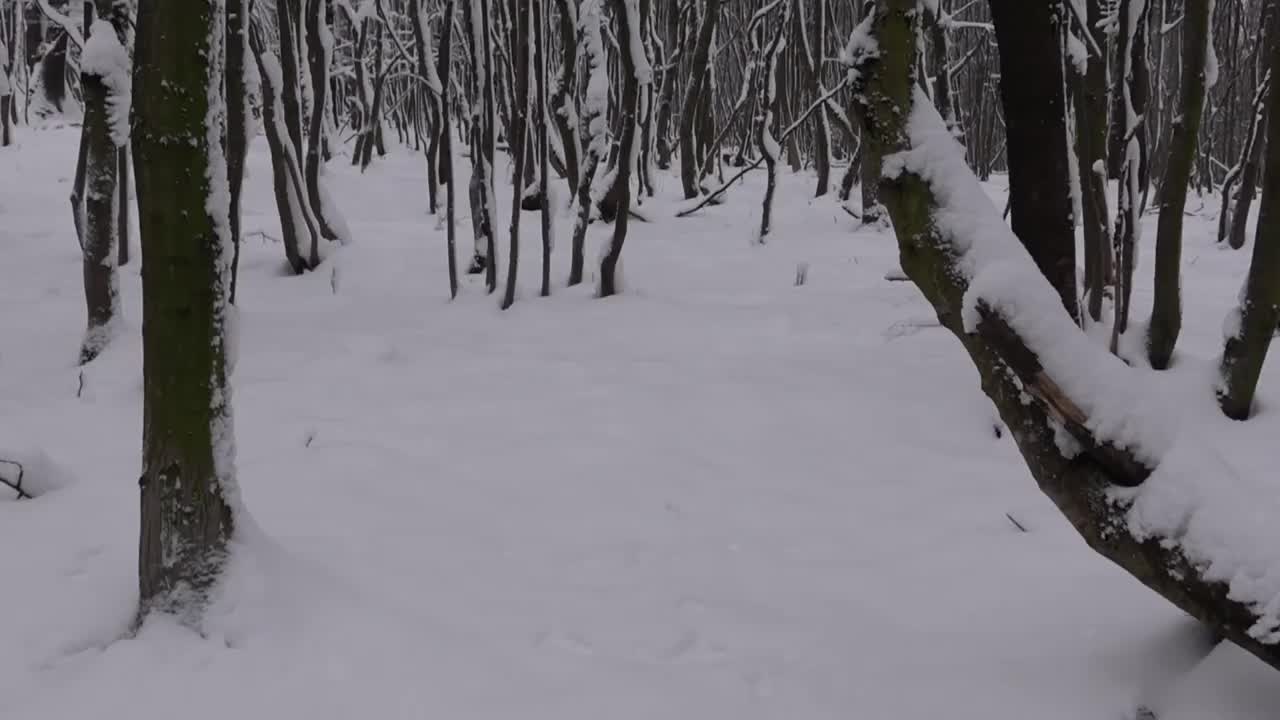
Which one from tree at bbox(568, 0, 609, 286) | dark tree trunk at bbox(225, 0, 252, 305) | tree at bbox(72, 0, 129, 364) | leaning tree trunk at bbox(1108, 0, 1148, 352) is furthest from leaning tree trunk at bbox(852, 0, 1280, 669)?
tree at bbox(568, 0, 609, 286)

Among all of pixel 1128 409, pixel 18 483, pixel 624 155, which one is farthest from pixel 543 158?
pixel 1128 409

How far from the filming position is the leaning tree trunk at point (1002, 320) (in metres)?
1.36

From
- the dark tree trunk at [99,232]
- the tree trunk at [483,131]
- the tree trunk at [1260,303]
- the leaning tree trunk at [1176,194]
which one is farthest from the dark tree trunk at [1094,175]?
the dark tree trunk at [99,232]

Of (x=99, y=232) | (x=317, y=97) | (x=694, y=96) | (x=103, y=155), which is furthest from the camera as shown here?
(x=694, y=96)

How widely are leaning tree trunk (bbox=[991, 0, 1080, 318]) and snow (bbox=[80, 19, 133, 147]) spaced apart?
2557mm

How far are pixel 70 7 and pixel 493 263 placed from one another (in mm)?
2421

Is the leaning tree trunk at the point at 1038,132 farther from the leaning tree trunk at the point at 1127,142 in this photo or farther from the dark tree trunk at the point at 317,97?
the dark tree trunk at the point at 317,97

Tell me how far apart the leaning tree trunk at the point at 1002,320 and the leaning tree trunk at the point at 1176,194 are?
1864mm

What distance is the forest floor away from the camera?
153 cm

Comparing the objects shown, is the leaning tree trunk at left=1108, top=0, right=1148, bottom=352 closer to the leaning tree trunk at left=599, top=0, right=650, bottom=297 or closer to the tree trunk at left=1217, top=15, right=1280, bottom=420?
the tree trunk at left=1217, top=15, right=1280, bottom=420

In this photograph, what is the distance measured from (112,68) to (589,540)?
2.34 metres

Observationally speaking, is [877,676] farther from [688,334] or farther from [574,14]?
[574,14]

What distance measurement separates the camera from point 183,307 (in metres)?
1.60

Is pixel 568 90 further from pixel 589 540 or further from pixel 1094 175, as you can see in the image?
pixel 589 540
